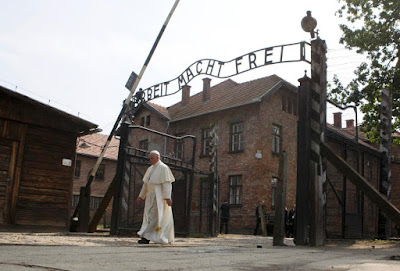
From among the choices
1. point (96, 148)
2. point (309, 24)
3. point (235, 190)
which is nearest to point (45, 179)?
point (309, 24)

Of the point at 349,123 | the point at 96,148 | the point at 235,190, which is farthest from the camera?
the point at 349,123

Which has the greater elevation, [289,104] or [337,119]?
[337,119]

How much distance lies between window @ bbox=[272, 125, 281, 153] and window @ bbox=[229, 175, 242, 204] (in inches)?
106

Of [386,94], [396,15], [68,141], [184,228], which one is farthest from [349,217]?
[396,15]

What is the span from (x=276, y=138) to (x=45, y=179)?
49.2 ft

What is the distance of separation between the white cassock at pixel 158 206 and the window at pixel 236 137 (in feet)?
54.4

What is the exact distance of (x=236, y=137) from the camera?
85.4 ft

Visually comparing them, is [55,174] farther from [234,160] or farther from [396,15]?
[396,15]

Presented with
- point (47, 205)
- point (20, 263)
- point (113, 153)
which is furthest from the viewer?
point (113, 153)

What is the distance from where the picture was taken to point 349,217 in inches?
470

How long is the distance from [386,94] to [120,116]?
8134 mm

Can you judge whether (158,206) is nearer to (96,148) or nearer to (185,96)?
(185,96)

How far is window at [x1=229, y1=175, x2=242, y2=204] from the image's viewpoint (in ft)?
81.8

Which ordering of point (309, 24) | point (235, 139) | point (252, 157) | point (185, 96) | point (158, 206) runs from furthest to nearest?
point (185, 96)
point (235, 139)
point (252, 157)
point (309, 24)
point (158, 206)
